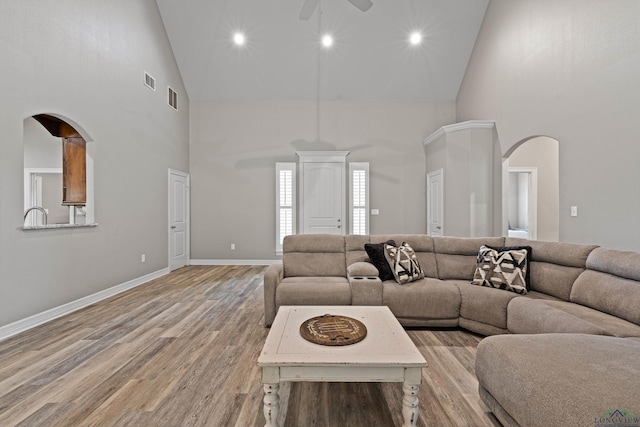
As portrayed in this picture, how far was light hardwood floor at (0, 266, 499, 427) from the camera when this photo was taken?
1642mm

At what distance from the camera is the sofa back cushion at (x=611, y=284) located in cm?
199

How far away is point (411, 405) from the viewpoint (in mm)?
1420

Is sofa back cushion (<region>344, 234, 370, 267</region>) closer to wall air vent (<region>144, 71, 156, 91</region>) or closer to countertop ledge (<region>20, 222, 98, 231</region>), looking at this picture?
countertop ledge (<region>20, 222, 98, 231</region>)

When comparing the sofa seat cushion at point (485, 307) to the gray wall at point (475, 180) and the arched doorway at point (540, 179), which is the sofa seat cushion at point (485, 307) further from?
the arched doorway at point (540, 179)

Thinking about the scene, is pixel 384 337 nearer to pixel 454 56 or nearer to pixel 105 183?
pixel 105 183

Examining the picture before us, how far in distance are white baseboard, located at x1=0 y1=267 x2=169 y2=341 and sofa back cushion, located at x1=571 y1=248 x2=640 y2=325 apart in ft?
16.2

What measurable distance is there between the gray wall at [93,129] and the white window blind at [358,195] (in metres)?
3.66

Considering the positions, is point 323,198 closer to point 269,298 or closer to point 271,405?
point 269,298

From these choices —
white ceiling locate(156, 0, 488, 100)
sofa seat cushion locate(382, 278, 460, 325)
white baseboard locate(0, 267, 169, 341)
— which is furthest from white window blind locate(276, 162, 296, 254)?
sofa seat cushion locate(382, 278, 460, 325)

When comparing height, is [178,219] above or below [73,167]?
→ below

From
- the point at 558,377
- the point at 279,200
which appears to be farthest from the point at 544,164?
the point at 558,377

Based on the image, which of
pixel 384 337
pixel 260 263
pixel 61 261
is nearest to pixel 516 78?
pixel 384 337

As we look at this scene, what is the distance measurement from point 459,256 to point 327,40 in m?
4.64

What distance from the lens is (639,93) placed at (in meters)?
2.81
